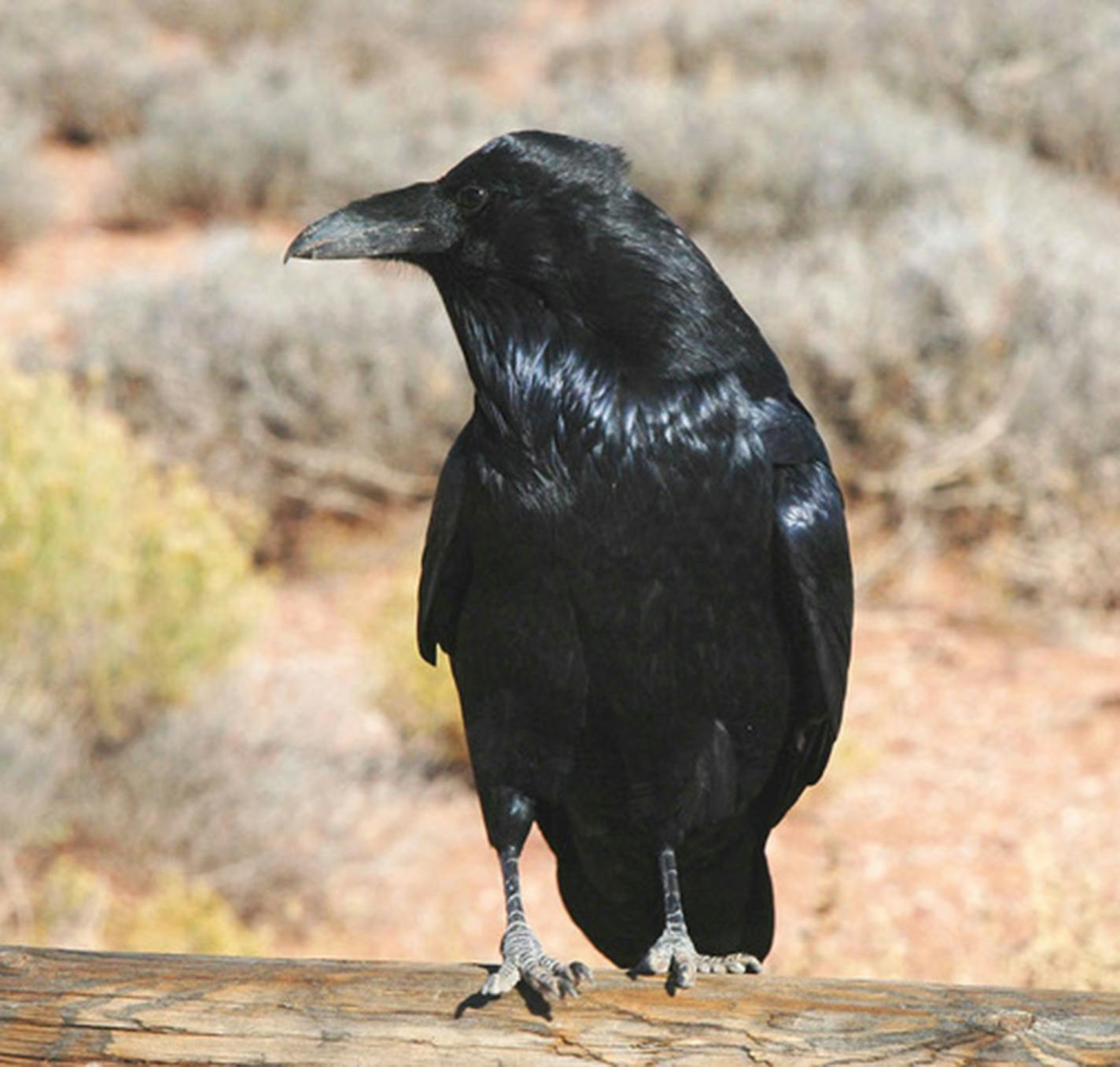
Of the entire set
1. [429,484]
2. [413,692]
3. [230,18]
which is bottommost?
[413,692]

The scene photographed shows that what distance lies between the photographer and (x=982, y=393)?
27.9 ft

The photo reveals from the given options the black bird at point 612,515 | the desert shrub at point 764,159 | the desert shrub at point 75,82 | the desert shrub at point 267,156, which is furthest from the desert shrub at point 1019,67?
the black bird at point 612,515

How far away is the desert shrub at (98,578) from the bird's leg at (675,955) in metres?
3.30

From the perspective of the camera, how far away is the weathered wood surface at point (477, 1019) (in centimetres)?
253

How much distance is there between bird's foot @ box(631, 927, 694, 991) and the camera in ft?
8.89

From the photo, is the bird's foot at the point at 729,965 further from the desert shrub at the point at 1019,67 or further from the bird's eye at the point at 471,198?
the desert shrub at the point at 1019,67

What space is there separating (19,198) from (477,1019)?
1061 centimetres

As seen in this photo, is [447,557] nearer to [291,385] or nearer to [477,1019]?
[477,1019]

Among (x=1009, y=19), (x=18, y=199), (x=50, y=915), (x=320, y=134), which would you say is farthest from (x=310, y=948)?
(x=1009, y=19)

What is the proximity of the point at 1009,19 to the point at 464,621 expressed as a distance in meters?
12.3

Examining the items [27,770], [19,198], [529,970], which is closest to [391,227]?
[529,970]

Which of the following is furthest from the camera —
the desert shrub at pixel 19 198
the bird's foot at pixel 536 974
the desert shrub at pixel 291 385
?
the desert shrub at pixel 19 198

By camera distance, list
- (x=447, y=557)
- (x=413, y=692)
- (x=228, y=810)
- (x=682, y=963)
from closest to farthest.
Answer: (x=682, y=963), (x=447, y=557), (x=228, y=810), (x=413, y=692)

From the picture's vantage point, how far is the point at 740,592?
2971 mm
